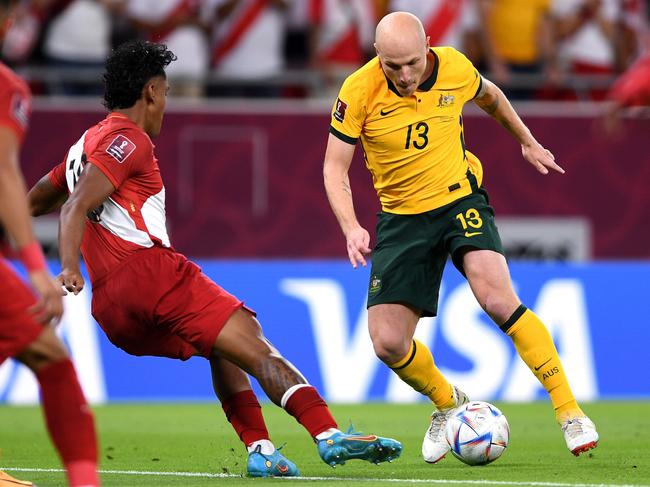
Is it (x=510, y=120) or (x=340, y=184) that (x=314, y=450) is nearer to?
(x=340, y=184)

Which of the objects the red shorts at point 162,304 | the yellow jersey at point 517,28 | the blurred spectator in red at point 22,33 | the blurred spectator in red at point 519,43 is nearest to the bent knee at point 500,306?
the red shorts at point 162,304

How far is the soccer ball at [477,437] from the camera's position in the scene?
768 centimetres

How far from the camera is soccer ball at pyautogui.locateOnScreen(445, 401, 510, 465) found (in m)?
7.68

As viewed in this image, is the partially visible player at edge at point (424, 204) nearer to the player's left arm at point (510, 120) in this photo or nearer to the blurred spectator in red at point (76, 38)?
the player's left arm at point (510, 120)

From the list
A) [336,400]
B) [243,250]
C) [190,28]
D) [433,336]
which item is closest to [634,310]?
[433,336]

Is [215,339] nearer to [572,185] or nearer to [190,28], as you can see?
[190,28]

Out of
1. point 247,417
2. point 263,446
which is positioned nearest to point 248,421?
point 247,417

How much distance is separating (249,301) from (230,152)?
88.5 inches

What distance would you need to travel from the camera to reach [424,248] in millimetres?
8102

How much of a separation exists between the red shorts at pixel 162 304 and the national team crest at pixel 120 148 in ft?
1.65

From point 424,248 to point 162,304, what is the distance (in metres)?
1.71

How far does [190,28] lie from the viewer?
14.7 metres

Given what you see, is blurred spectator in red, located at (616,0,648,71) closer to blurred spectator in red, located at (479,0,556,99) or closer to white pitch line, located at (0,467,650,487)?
blurred spectator in red, located at (479,0,556,99)

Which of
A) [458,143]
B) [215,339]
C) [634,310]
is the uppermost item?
[458,143]
